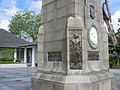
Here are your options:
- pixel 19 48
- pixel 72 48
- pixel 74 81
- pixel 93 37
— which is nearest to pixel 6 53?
pixel 19 48

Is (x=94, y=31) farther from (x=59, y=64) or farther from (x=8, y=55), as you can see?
(x=8, y=55)

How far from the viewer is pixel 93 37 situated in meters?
8.12

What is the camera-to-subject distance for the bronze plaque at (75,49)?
7.22 m

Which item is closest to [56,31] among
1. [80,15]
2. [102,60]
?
[80,15]

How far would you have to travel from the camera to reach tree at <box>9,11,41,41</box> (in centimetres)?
5859

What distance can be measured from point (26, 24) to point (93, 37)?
52.0 meters

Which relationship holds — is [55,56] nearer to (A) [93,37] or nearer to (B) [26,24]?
(A) [93,37]

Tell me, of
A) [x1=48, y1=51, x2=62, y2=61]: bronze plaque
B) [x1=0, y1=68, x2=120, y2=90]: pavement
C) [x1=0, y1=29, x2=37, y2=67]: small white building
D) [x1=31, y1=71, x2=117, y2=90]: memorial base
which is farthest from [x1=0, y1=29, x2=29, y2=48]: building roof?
[x1=31, y1=71, x2=117, y2=90]: memorial base

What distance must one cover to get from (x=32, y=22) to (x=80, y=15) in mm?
52506

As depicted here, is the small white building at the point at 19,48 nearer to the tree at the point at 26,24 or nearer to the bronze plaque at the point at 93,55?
the tree at the point at 26,24

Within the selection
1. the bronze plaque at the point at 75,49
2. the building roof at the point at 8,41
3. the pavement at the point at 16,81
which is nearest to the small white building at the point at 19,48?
the building roof at the point at 8,41

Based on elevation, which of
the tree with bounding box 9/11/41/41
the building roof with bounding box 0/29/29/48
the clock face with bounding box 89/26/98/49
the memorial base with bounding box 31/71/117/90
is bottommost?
the memorial base with bounding box 31/71/117/90

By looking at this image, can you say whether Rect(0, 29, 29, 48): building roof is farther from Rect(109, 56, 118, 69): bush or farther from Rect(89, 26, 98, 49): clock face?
Rect(89, 26, 98, 49): clock face

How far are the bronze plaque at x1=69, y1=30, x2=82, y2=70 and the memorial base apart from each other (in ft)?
1.33
